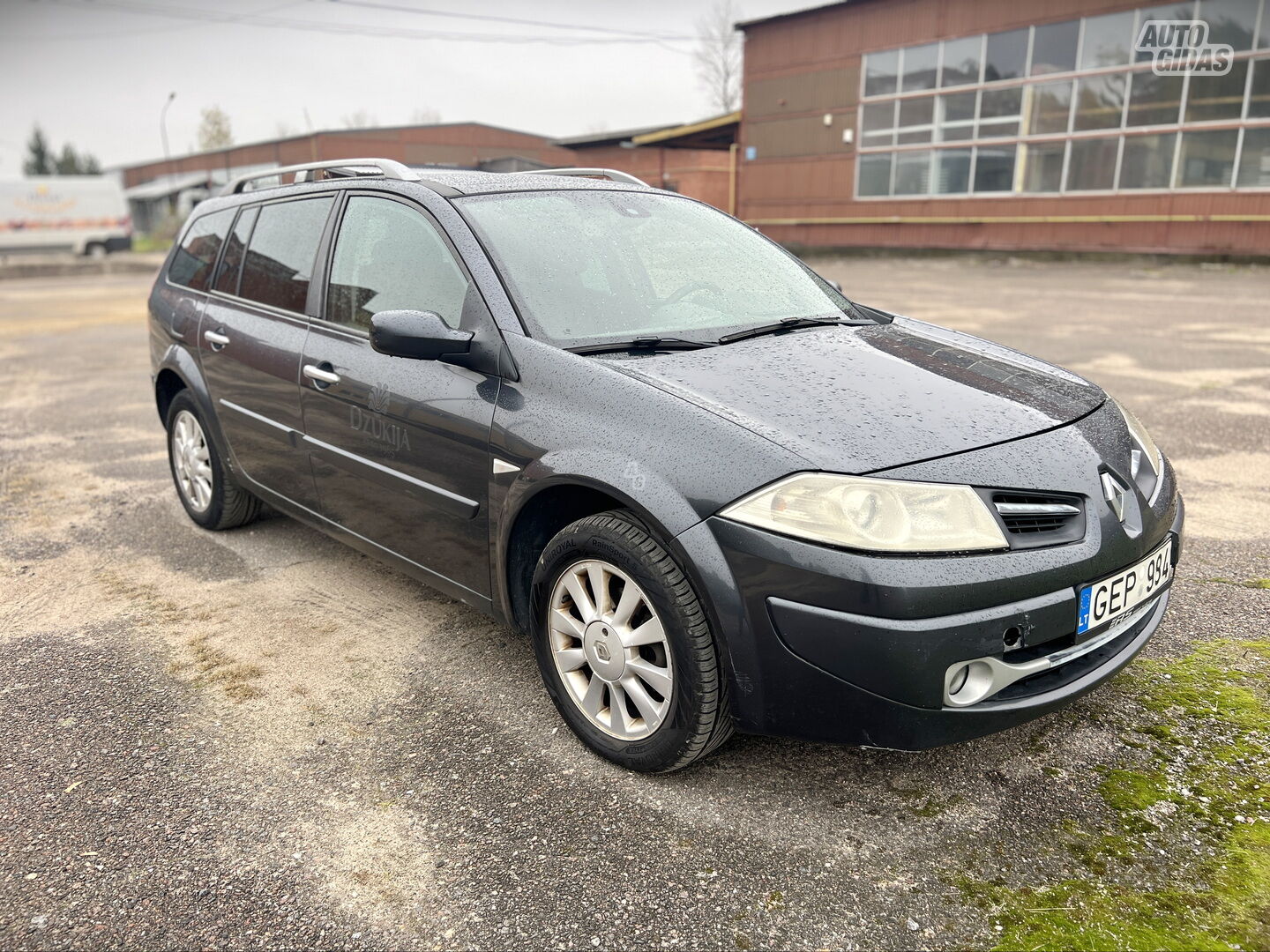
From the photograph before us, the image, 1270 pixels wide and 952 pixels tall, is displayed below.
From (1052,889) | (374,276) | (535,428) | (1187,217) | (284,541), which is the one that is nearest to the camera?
(1052,889)

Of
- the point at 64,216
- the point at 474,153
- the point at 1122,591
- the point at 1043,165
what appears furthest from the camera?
the point at 474,153

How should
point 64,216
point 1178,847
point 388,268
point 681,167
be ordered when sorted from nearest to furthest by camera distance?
point 1178,847
point 388,268
point 681,167
point 64,216

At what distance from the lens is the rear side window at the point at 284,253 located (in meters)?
3.76

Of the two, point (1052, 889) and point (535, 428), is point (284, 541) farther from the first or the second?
point (1052, 889)

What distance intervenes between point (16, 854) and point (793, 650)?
6.69ft

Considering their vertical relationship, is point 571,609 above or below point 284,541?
above

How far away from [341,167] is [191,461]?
1854 mm

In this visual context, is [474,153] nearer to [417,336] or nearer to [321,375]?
[321,375]

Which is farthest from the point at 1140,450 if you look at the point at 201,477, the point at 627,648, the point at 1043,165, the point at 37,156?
the point at 37,156

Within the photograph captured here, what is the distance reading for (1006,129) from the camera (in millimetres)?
22953

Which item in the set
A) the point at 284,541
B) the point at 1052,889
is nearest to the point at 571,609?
the point at 1052,889

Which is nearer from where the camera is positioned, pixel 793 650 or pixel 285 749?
pixel 793 650

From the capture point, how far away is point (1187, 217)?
20406 mm

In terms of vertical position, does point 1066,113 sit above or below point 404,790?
above
